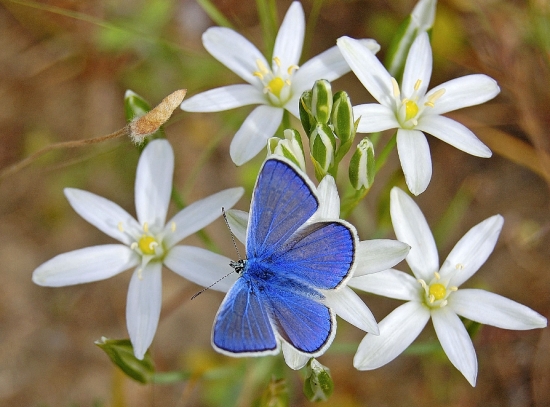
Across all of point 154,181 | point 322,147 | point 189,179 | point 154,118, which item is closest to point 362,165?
point 322,147

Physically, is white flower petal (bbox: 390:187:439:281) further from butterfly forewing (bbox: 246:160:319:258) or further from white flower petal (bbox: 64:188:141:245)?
white flower petal (bbox: 64:188:141:245)

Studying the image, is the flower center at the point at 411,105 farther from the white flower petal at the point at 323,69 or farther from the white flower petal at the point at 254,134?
the white flower petal at the point at 254,134

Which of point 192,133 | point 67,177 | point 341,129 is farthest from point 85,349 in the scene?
point 341,129

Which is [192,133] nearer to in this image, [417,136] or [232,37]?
[232,37]

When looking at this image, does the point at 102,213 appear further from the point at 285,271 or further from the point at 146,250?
the point at 285,271

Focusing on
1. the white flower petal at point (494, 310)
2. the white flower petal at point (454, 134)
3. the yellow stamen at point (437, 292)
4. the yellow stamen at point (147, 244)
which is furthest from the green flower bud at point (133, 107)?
the white flower petal at point (494, 310)
